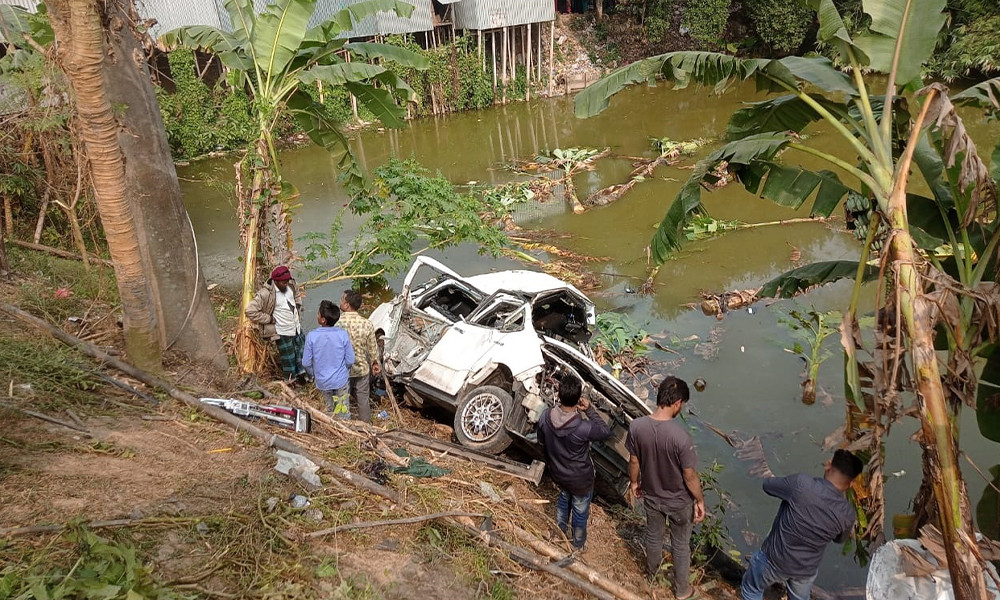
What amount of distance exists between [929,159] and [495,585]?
4638mm

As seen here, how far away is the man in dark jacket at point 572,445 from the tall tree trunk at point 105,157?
3.66 m

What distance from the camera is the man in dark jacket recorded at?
4.94m

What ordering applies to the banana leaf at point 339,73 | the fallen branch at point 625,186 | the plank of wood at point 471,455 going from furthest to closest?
the fallen branch at point 625,186
the banana leaf at point 339,73
the plank of wood at point 471,455

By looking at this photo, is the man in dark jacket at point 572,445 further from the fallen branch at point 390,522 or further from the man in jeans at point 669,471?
the fallen branch at point 390,522

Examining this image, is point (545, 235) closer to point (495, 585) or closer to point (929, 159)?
point (929, 159)

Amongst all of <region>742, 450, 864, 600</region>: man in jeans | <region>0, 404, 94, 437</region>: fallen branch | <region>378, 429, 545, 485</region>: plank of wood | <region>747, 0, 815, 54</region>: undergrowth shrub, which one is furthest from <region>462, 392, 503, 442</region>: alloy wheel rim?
<region>747, 0, 815, 54</region>: undergrowth shrub

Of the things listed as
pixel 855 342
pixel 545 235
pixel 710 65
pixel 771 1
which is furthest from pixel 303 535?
pixel 771 1

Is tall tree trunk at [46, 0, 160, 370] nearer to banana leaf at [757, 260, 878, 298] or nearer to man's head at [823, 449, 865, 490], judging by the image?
man's head at [823, 449, 865, 490]

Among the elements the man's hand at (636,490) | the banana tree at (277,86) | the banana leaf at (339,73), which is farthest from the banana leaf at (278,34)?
the man's hand at (636,490)

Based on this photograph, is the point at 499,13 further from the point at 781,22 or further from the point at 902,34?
the point at 902,34

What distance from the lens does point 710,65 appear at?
5.90 m

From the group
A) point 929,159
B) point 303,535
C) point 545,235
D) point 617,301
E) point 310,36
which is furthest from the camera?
point 545,235

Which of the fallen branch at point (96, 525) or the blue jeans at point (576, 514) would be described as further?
the blue jeans at point (576, 514)

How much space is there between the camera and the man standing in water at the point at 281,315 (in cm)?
714
